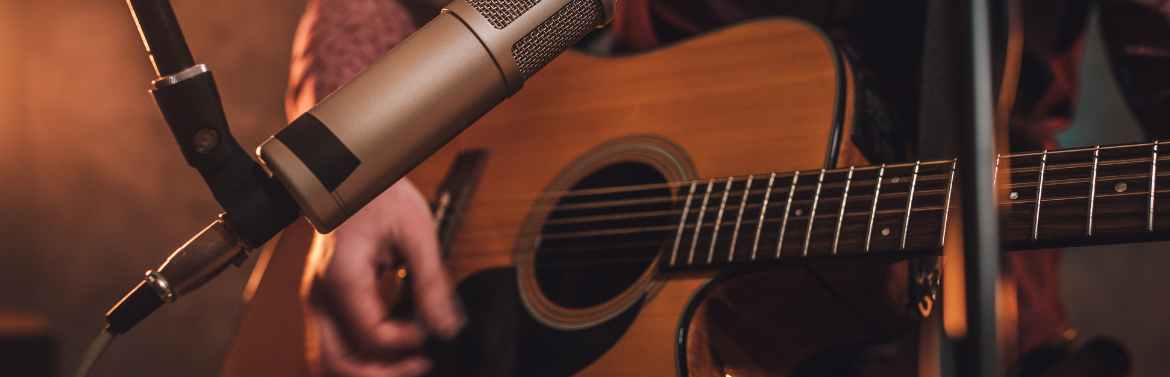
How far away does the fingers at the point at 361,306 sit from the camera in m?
1.03

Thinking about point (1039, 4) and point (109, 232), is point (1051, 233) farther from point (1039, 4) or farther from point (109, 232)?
point (109, 232)

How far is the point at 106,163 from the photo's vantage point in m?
1.98

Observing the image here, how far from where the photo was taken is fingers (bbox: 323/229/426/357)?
3.38 feet

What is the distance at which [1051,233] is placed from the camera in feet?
2.45

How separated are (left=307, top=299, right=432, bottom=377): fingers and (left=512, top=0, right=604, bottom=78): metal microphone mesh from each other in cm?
51

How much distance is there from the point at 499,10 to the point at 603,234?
1.58ft

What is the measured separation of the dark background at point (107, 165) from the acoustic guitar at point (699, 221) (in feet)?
2.76

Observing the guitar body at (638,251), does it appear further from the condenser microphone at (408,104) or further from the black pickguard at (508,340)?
the condenser microphone at (408,104)

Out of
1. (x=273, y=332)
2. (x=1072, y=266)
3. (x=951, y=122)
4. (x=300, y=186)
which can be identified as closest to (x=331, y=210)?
(x=300, y=186)

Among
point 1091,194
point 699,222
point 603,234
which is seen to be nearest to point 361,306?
point 603,234

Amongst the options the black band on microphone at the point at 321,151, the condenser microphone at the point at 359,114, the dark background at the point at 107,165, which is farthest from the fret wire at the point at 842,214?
the dark background at the point at 107,165

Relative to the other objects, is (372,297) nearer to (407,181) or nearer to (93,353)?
(407,181)

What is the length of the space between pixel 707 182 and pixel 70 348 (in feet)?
5.14

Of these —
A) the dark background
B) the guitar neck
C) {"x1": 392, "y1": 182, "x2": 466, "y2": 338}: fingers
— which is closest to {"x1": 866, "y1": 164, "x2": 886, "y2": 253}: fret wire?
the guitar neck
